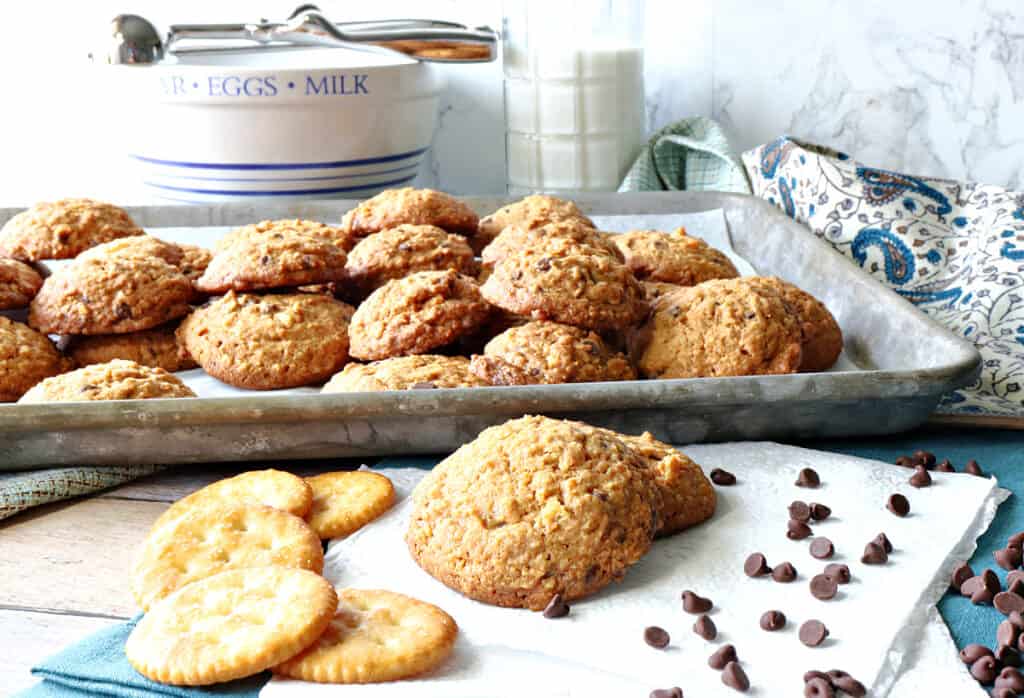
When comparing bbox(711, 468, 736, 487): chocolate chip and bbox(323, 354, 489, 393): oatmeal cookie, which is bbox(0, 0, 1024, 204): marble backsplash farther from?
bbox(711, 468, 736, 487): chocolate chip

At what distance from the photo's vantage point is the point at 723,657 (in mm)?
1028

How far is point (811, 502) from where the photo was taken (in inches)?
53.1

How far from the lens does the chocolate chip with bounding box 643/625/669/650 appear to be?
3.48 ft

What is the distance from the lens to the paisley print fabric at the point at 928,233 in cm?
201

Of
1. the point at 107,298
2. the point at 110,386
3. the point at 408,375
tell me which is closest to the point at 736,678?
the point at 408,375

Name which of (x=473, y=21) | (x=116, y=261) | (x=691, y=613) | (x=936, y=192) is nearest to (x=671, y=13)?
(x=473, y=21)

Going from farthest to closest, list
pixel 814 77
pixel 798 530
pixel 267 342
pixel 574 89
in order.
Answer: pixel 814 77
pixel 574 89
pixel 267 342
pixel 798 530

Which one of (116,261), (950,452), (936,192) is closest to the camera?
(950,452)

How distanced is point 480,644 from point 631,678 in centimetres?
16

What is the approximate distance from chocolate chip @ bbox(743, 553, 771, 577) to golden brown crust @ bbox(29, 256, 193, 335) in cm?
105

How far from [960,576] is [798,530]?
7.0 inches

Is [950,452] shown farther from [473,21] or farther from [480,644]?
[473,21]

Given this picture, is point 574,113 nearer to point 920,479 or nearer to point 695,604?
point 920,479

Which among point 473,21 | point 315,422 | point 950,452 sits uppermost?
point 473,21
